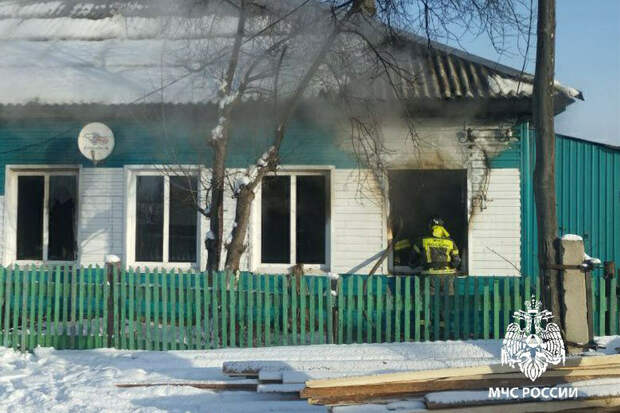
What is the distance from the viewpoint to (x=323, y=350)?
648 centimetres

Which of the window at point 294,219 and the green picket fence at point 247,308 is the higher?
the window at point 294,219

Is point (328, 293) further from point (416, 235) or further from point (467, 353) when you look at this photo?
point (416, 235)

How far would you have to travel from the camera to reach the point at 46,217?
10008mm

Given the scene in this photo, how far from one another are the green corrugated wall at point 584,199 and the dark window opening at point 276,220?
11.9 ft

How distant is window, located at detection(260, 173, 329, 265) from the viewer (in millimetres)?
9406

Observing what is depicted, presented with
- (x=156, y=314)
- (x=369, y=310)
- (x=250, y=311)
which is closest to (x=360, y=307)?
(x=369, y=310)

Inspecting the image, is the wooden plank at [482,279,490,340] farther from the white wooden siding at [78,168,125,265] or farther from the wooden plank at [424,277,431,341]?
the white wooden siding at [78,168,125,265]

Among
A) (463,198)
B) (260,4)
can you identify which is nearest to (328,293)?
(463,198)

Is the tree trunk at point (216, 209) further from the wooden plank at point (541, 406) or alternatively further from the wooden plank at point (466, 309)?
the wooden plank at point (541, 406)

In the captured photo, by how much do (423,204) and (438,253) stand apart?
179 centimetres

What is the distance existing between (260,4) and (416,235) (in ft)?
14.7

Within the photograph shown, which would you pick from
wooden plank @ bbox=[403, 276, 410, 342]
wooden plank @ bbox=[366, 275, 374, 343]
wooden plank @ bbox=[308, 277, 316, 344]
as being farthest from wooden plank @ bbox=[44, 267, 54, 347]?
wooden plank @ bbox=[403, 276, 410, 342]

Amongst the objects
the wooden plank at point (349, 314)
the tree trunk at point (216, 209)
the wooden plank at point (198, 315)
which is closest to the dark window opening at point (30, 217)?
the tree trunk at point (216, 209)

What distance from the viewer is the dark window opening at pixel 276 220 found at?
9477 mm
